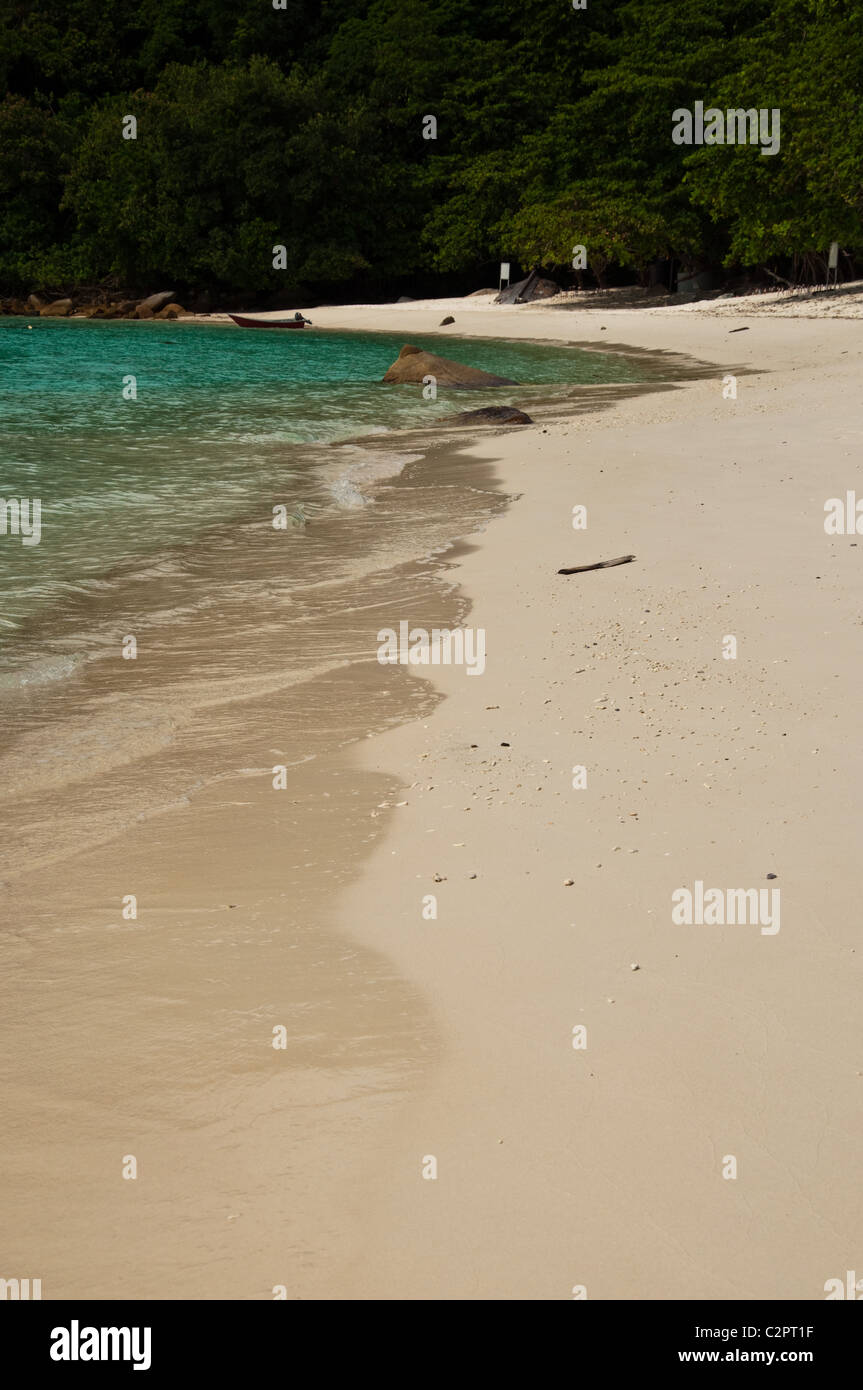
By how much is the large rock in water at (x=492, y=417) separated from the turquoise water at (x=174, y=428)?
36.4 inches

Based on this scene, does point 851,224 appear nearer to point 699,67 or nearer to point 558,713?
point 699,67

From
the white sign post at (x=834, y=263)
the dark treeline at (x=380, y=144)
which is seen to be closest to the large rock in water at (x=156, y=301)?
the dark treeline at (x=380, y=144)

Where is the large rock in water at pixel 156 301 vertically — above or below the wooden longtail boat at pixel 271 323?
above

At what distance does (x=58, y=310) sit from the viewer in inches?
2530

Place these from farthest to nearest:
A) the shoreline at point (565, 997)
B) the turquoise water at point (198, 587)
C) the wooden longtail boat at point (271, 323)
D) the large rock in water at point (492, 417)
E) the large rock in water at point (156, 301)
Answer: the large rock in water at point (156, 301) → the wooden longtail boat at point (271, 323) → the large rock in water at point (492, 417) → the turquoise water at point (198, 587) → the shoreline at point (565, 997)

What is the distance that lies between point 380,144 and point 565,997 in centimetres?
6485

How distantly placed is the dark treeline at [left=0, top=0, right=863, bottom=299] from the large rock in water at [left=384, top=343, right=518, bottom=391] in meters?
16.0

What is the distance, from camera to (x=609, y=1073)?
10.2ft

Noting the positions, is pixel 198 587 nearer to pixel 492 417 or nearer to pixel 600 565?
pixel 600 565

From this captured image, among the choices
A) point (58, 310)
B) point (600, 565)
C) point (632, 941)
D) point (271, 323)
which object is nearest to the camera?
point (632, 941)

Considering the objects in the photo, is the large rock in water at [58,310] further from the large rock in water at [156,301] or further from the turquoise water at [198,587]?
the turquoise water at [198,587]

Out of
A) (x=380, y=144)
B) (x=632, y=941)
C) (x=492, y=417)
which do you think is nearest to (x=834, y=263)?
(x=492, y=417)

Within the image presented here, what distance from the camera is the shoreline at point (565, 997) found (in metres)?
2.59

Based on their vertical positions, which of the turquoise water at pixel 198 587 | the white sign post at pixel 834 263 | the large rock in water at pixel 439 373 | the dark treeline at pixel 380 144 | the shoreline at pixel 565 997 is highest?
the dark treeline at pixel 380 144
